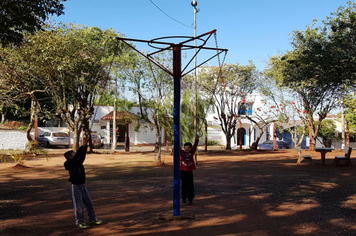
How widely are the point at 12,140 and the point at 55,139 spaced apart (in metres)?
3.38

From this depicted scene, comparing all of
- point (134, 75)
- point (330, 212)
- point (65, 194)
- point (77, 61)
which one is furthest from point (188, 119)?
point (330, 212)

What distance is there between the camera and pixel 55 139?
1266 inches

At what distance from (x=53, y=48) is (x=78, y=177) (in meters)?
13.2

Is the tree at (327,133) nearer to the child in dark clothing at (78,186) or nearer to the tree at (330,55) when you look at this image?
the tree at (330,55)

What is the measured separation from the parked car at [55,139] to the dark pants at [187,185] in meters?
25.9

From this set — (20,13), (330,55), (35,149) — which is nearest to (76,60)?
(35,149)

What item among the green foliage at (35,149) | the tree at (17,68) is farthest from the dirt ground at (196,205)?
the tree at (17,68)

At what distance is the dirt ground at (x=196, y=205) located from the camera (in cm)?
633

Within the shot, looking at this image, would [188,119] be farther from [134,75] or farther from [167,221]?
[167,221]

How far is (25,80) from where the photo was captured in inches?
821

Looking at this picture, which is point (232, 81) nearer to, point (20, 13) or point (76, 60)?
point (76, 60)

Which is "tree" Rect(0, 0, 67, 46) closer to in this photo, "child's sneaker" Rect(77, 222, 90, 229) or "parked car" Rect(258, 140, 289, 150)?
"child's sneaker" Rect(77, 222, 90, 229)

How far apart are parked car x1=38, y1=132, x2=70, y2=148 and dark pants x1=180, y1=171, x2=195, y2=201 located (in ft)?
84.9

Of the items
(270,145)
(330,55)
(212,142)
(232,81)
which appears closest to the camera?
(330,55)
